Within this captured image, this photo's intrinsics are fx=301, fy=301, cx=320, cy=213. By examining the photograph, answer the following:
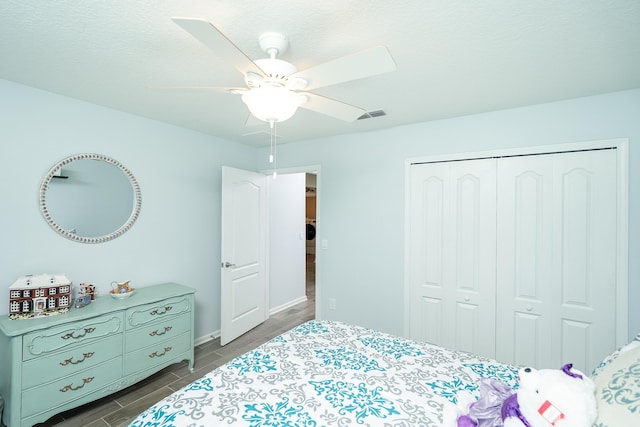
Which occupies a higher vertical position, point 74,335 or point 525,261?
point 525,261

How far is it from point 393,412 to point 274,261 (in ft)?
11.1

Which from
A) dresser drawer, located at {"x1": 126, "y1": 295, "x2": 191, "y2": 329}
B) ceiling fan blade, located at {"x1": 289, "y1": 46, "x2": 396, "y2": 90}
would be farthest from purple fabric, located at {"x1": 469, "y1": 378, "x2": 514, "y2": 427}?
dresser drawer, located at {"x1": 126, "y1": 295, "x2": 191, "y2": 329}

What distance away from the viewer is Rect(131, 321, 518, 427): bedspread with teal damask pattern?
A: 123cm

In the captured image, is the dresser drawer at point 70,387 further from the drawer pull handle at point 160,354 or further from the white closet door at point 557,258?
the white closet door at point 557,258

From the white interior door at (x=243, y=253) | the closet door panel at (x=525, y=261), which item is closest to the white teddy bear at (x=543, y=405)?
the closet door panel at (x=525, y=261)

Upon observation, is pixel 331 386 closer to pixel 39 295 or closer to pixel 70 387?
pixel 70 387

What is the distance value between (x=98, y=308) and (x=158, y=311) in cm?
43

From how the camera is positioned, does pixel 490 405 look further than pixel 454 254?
No

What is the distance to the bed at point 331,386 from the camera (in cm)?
123

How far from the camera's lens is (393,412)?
126 centimetres

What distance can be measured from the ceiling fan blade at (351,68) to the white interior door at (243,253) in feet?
7.39

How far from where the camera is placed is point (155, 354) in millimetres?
2553

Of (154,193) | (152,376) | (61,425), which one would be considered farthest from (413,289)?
(61,425)

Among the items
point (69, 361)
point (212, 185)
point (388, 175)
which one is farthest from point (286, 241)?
point (69, 361)
